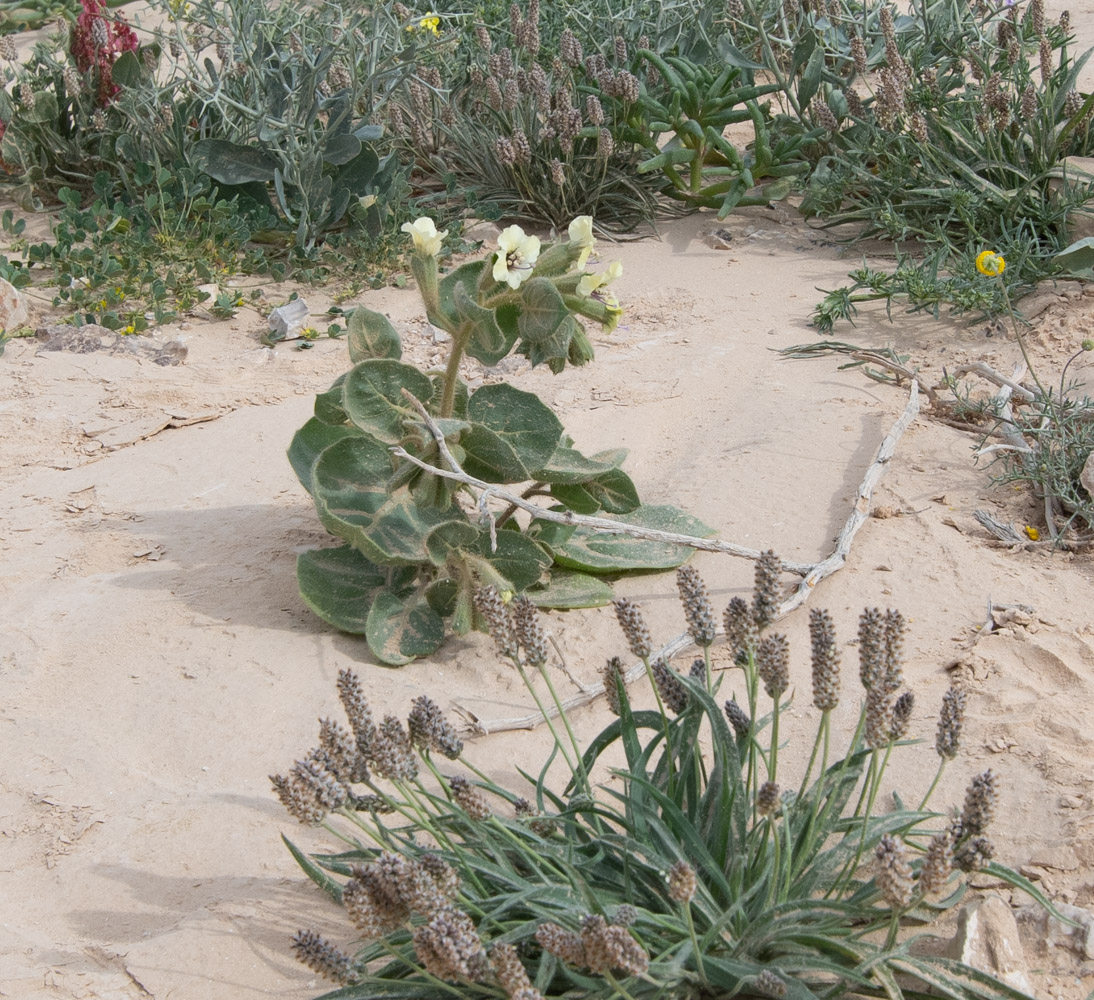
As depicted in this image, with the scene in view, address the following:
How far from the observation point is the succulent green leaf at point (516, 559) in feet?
8.60

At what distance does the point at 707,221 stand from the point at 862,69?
0.97m

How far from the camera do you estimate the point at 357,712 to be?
158 cm

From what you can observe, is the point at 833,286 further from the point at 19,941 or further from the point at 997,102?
the point at 19,941

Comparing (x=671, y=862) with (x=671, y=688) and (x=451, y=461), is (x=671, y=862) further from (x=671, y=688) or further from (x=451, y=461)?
(x=451, y=461)

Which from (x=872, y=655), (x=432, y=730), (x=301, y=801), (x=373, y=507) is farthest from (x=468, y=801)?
(x=373, y=507)

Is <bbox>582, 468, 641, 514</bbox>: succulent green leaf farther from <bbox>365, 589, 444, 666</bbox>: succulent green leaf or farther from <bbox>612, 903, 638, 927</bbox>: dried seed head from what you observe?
<bbox>612, 903, 638, 927</bbox>: dried seed head

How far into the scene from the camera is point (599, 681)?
8.11 feet


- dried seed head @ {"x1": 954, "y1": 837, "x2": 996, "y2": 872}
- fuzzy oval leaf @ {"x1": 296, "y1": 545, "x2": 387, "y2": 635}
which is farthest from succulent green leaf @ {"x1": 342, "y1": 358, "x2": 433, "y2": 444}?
dried seed head @ {"x1": 954, "y1": 837, "x2": 996, "y2": 872}

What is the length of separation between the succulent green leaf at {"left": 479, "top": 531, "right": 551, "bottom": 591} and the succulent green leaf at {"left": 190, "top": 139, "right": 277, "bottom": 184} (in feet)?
9.87

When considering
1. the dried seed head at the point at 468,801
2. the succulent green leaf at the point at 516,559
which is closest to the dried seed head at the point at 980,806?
the dried seed head at the point at 468,801

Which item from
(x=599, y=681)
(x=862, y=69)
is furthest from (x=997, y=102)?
(x=599, y=681)

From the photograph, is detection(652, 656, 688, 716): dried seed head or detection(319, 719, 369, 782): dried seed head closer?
detection(319, 719, 369, 782): dried seed head

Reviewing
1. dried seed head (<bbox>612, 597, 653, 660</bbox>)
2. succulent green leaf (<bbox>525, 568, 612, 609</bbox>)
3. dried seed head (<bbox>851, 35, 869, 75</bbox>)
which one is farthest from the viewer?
dried seed head (<bbox>851, 35, 869, 75</bbox>)

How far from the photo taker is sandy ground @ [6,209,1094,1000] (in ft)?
6.27
